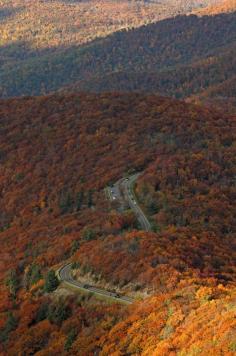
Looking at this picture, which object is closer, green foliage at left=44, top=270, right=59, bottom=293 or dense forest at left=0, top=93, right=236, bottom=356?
dense forest at left=0, top=93, right=236, bottom=356

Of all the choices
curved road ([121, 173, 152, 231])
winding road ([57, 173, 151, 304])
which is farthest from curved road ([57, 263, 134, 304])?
curved road ([121, 173, 152, 231])

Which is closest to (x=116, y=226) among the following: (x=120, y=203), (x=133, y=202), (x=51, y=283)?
(x=133, y=202)

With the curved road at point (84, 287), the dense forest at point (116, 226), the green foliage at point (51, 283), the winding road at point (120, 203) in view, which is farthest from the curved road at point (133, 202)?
the green foliage at point (51, 283)

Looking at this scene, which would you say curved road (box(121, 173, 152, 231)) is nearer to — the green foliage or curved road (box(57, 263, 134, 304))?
curved road (box(57, 263, 134, 304))

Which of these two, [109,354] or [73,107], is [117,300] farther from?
[73,107]

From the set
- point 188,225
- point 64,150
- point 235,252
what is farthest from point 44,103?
point 235,252

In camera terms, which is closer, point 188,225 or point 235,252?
point 235,252
